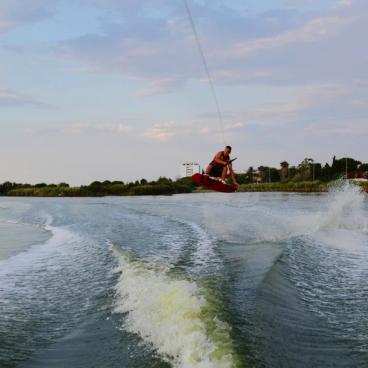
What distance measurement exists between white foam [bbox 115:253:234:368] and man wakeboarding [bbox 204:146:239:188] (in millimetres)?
7560

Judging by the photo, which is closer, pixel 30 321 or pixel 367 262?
pixel 30 321

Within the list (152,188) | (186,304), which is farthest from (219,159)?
(152,188)

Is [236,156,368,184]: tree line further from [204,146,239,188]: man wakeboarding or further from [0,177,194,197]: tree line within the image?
[204,146,239,188]: man wakeboarding

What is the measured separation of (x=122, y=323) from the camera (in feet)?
23.4

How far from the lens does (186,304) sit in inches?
283

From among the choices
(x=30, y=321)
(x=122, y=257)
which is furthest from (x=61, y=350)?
(x=122, y=257)

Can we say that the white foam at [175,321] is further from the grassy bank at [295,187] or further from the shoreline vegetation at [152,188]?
the grassy bank at [295,187]

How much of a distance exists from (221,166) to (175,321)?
1089cm

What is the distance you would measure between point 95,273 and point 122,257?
181cm

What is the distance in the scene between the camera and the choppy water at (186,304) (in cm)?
586

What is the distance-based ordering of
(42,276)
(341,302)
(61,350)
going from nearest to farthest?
(61,350)
(341,302)
(42,276)

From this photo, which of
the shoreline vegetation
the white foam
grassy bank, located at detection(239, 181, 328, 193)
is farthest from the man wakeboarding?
grassy bank, located at detection(239, 181, 328, 193)

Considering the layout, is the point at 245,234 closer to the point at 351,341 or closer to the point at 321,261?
the point at 321,261

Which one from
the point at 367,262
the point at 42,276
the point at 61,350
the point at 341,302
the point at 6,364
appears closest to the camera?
the point at 6,364
